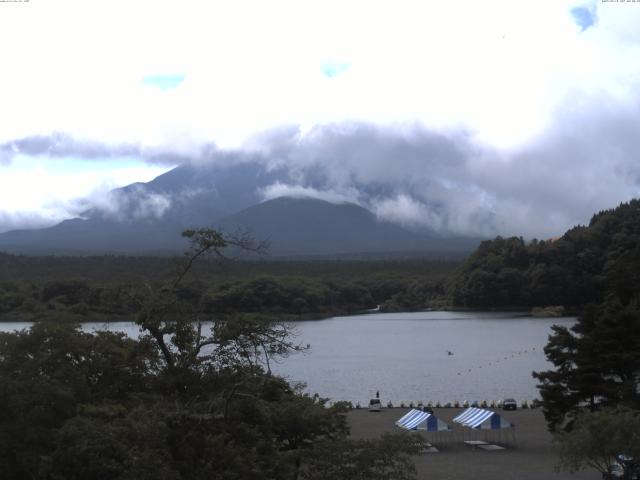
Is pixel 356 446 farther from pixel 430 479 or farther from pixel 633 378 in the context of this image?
pixel 633 378

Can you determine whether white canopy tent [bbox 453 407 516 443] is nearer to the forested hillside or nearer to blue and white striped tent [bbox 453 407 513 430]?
blue and white striped tent [bbox 453 407 513 430]

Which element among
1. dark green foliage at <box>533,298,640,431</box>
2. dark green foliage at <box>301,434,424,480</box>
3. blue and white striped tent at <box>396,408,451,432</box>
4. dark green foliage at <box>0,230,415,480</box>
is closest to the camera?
dark green foliage at <box>0,230,415,480</box>

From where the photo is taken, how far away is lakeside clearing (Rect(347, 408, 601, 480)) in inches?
621

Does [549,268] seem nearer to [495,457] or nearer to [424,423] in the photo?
[424,423]

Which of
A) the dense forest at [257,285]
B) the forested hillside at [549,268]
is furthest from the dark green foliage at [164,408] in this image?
the forested hillside at [549,268]

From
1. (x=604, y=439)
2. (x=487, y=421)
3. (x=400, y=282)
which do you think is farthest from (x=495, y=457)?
(x=400, y=282)

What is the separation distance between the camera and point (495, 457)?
1772 cm

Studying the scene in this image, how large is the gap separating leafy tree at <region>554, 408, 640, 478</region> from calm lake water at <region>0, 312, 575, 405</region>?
8.76 metres

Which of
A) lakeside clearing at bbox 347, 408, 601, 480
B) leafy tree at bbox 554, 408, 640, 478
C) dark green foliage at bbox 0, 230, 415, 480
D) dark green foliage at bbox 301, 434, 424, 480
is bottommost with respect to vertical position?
lakeside clearing at bbox 347, 408, 601, 480

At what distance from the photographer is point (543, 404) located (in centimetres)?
1747

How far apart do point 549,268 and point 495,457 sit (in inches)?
2052

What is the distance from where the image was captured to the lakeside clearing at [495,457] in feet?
51.8

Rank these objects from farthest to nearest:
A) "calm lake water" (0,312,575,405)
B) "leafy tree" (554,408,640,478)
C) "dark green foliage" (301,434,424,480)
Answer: "calm lake water" (0,312,575,405) < "leafy tree" (554,408,640,478) < "dark green foliage" (301,434,424,480)

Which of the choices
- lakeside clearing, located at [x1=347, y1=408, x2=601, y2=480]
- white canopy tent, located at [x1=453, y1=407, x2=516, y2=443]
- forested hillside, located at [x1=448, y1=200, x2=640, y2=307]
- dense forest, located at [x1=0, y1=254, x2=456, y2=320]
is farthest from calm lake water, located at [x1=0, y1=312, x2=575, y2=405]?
forested hillside, located at [x1=448, y1=200, x2=640, y2=307]
